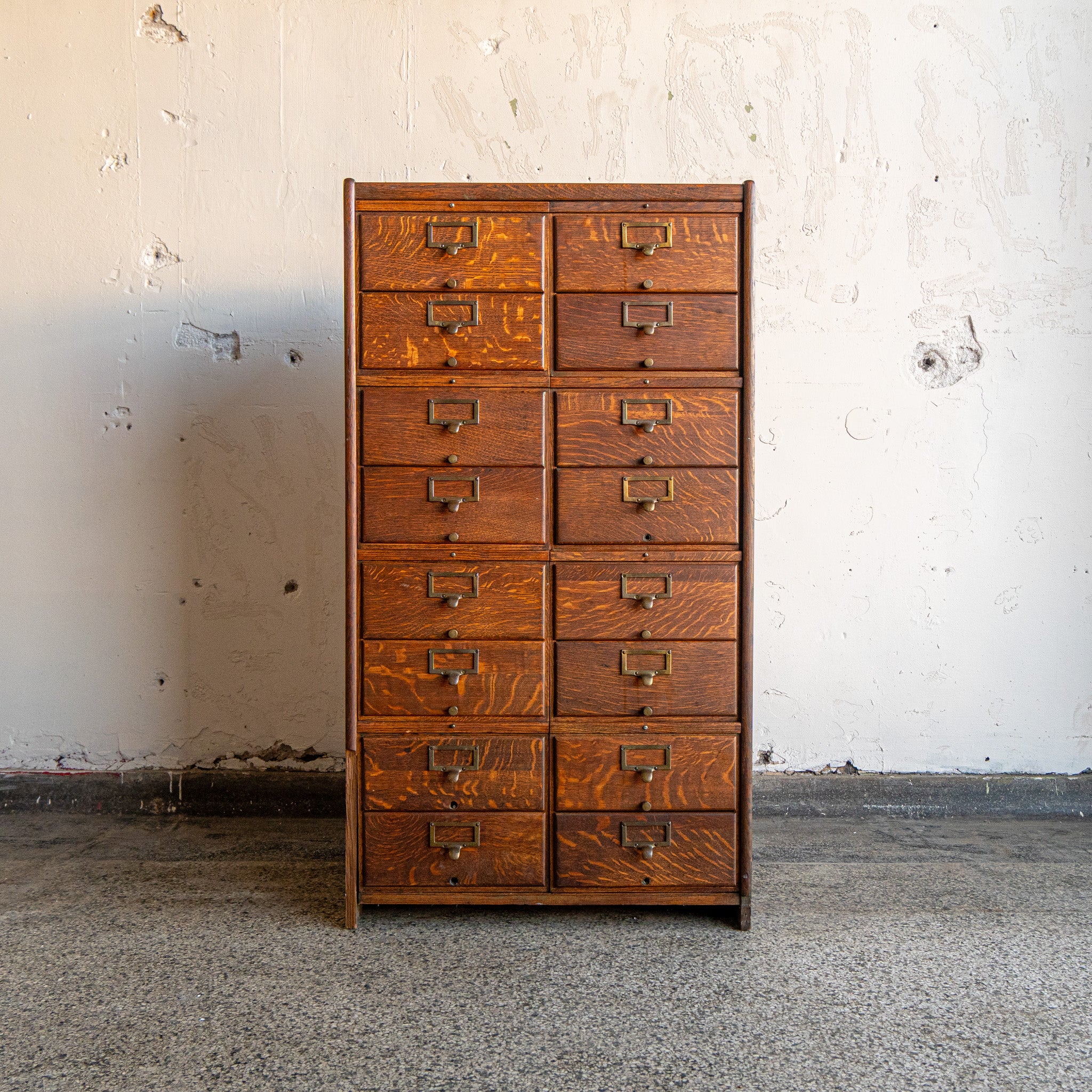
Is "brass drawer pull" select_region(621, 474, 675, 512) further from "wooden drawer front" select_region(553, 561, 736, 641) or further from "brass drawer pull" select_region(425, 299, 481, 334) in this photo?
"brass drawer pull" select_region(425, 299, 481, 334)

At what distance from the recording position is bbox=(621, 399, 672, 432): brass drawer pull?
1943 mm

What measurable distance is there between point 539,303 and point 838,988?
1728mm

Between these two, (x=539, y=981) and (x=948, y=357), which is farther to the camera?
(x=948, y=357)

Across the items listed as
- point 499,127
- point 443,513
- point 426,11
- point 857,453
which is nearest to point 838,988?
point 443,513

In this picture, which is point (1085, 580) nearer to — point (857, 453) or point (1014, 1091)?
point (857, 453)

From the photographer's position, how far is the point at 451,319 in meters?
1.93

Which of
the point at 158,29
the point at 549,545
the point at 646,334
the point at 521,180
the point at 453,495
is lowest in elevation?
the point at 549,545

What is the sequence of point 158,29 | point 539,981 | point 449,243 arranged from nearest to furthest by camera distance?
point 539,981
point 449,243
point 158,29

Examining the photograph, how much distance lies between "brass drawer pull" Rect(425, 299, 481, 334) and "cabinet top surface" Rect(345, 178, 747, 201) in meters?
0.25

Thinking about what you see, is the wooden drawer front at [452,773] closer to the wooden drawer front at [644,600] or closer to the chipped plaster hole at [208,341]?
the wooden drawer front at [644,600]

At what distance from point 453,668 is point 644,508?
63 centimetres

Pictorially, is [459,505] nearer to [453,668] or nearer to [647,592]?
[453,668]

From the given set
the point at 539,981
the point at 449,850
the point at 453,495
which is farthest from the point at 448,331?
the point at 539,981

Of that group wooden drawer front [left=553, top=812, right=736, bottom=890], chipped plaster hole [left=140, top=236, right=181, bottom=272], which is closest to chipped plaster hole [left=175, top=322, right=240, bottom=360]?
chipped plaster hole [left=140, top=236, right=181, bottom=272]
